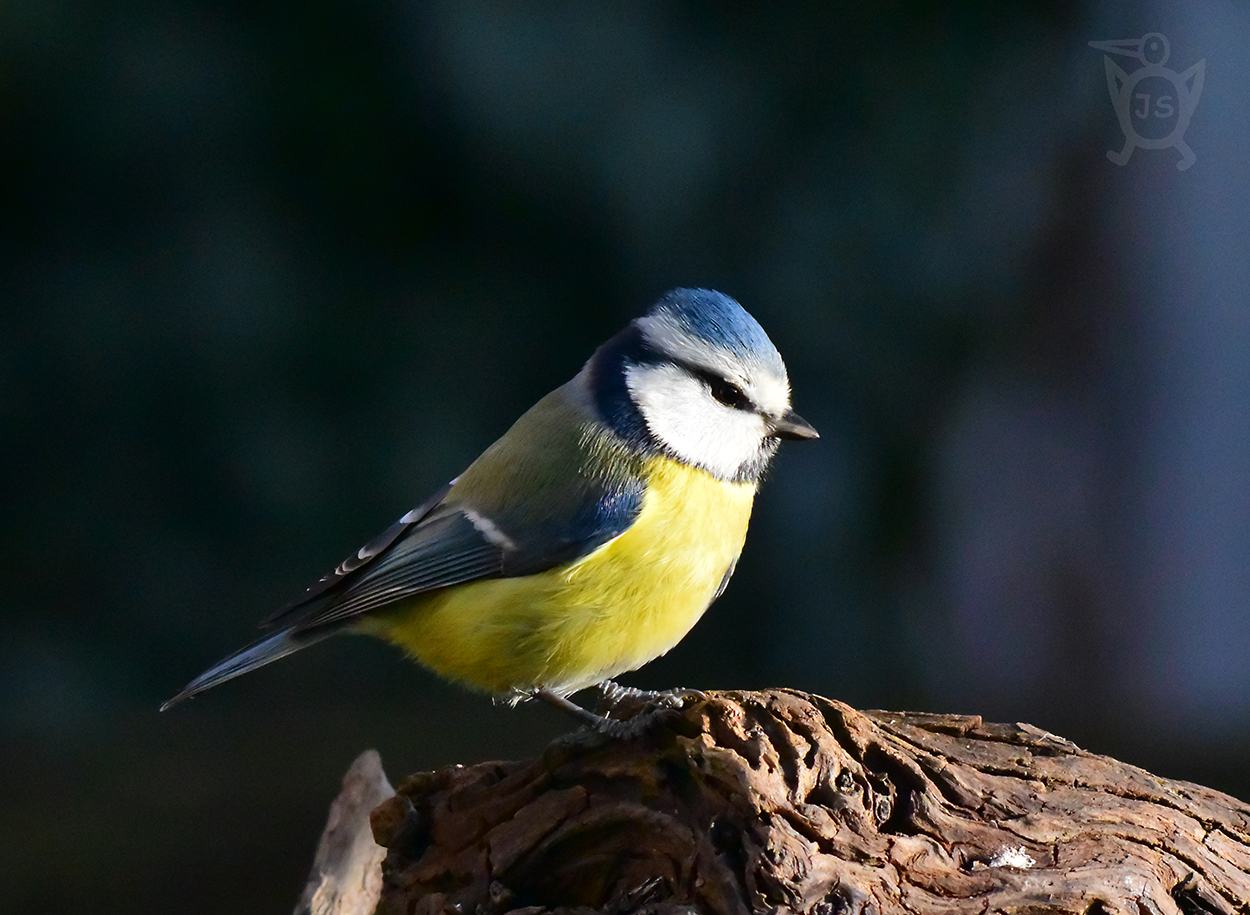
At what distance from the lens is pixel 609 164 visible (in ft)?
9.08

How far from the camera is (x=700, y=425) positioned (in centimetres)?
204

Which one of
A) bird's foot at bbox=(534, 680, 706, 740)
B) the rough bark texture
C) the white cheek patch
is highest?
the white cheek patch

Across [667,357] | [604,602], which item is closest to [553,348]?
[667,357]

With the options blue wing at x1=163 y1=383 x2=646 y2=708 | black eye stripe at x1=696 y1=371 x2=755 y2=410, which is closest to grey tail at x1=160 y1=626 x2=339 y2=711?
blue wing at x1=163 y1=383 x2=646 y2=708

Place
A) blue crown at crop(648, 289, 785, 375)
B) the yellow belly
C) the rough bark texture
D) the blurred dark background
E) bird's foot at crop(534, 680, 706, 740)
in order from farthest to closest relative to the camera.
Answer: the blurred dark background
blue crown at crop(648, 289, 785, 375)
the yellow belly
bird's foot at crop(534, 680, 706, 740)
the rough bark texture

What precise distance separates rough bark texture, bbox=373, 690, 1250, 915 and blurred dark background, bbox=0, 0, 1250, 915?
1.38 meters

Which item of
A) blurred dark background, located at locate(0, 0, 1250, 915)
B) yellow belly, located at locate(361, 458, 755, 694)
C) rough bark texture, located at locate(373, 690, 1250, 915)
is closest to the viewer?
rough bark texture, located at locate(373, 690, 1250, 915)

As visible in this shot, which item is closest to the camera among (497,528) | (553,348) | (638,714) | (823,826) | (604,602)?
(823,826)

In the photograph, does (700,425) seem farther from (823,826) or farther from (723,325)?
(823,826)

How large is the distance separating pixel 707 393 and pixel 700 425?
0.17 feet

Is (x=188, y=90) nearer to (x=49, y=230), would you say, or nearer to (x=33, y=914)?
(x=49, y=230)

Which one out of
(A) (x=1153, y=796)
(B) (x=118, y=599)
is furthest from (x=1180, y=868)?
(B) (x=118, y=599)

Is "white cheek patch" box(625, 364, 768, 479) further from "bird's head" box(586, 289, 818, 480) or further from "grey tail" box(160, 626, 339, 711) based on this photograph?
"grey tail" box(160, 626, 339, 711)

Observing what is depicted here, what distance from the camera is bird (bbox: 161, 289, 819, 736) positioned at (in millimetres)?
1908
